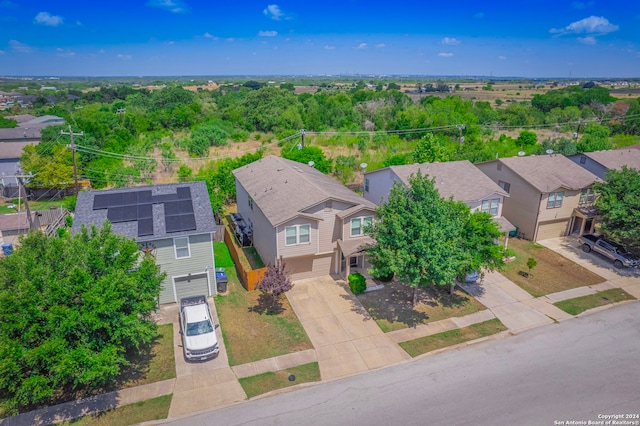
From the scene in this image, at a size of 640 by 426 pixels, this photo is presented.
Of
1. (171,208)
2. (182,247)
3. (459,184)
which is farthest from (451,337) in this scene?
(171,208)

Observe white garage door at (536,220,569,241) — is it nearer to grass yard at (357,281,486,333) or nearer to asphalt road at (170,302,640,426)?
grass yard at (357,281,486,333)

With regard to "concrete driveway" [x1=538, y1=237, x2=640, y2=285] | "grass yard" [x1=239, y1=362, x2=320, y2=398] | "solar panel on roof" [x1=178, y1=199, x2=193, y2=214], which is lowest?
"grass yard" [x1=239, y1=362, x2=320, y2=398]

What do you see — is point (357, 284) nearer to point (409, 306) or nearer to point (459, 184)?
point (409, 306)

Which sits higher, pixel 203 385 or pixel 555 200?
pixel 555 200

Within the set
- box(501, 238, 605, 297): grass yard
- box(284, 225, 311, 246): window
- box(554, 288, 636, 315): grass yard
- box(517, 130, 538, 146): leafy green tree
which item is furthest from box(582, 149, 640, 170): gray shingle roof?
box(284, 225, 311, 246): window

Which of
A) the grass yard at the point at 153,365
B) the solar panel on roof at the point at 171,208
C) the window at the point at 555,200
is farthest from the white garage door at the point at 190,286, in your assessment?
the window at the point at 555,200

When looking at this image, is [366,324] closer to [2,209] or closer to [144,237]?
[144,237]

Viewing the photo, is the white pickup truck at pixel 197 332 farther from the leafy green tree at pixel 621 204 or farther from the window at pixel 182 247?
the leafy green tree at pixel 621 204
